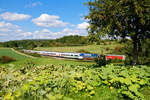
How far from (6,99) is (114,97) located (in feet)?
10.6

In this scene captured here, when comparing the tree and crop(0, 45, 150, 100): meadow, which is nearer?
crop(0, 45, 150, 100): meadow

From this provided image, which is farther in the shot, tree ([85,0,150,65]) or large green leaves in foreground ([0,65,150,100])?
tree ([85,0,150,65])

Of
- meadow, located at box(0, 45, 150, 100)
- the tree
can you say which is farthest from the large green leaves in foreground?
the tree

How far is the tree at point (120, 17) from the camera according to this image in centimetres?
766

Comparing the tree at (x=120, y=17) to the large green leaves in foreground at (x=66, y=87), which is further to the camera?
the tree at (x=120, y=17)

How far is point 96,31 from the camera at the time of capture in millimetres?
8594

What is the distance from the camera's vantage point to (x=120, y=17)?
8391 millimetres

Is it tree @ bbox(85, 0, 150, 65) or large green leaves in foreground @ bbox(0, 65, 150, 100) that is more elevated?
tree @ bbox(85, 0, 150, 65)

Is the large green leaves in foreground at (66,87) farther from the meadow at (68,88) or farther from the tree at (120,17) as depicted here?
the tree at (120,17)

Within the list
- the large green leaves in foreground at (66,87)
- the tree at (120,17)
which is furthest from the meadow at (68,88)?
→ the tree at (120,17)

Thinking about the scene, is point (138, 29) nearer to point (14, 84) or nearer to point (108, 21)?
point (108, 21)

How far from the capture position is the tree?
25.1 ft

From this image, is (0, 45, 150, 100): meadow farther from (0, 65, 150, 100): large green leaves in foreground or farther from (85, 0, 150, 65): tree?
(85, 0, 150, 65): tree

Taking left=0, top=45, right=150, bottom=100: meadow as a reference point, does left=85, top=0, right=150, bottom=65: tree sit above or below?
above
